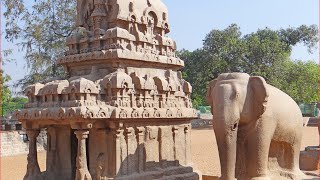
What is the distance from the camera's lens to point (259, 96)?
246 inches

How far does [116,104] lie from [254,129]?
3.75 metres

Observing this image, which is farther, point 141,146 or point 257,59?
point 257,59

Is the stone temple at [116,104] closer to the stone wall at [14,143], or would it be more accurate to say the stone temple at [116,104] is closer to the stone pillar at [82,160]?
the stone pillar at [82,160]

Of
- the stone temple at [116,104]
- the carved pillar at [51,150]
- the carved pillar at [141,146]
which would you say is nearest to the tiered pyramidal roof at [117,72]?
the stone temple at [116,104]

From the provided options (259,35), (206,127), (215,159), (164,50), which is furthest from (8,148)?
(259,35)

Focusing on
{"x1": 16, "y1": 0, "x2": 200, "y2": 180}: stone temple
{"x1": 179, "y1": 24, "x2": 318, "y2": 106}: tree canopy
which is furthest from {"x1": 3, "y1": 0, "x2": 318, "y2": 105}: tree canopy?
{"x1": 16, "y1": 0, "x2": 200, "y2": 180}: stone temple

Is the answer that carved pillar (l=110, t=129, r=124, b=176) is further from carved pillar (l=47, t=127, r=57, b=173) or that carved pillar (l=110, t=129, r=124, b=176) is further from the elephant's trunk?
the elephant's trunk

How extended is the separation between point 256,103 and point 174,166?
4722mm

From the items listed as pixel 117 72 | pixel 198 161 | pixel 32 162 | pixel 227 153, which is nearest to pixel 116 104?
pixel 117 72

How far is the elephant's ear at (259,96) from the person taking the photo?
6184 millimetres

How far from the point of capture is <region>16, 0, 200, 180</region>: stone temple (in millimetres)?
9039

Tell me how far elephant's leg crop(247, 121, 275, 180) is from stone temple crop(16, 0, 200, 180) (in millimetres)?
3548

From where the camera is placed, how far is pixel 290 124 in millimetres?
6504

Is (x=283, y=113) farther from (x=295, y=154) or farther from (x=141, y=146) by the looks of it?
(x=141, y=146)
